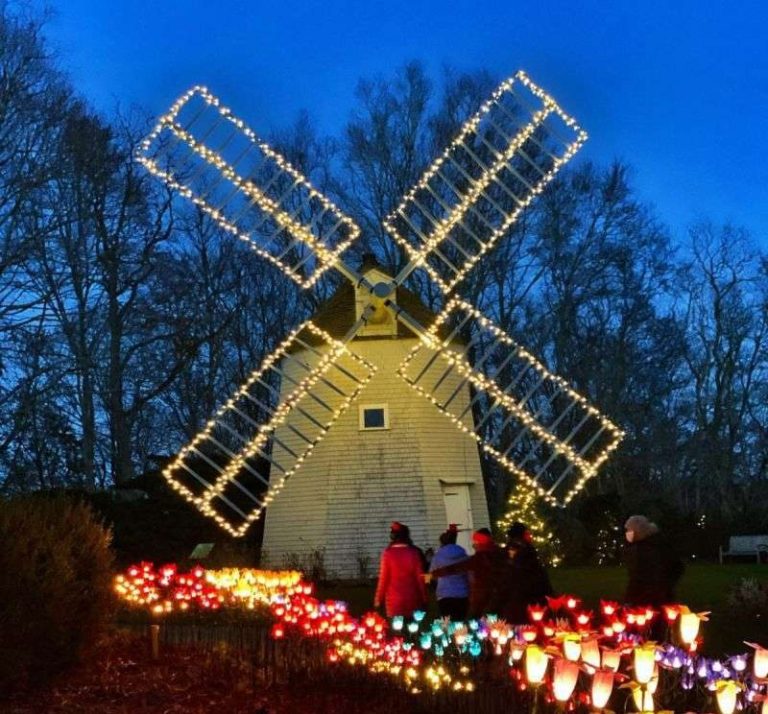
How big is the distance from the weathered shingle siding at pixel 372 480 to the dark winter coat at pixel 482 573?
9.59 metres

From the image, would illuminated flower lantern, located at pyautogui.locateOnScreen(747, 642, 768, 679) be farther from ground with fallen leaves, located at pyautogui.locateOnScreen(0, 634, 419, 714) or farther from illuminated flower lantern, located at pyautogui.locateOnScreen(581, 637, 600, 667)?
ground with fallen leaves, located at pyautogui.locateOnScreen(0, 634, 419, 714)

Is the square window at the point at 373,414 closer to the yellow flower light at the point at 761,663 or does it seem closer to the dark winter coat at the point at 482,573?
the dark winter coat at the point at 482,573

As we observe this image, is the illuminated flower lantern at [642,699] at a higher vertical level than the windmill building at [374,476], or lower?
lower

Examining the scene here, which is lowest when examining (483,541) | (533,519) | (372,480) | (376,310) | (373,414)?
(483,541)

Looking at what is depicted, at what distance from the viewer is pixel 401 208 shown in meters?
20.0

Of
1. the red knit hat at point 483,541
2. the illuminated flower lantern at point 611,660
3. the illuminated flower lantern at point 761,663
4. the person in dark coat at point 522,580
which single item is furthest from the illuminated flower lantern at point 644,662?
the red knit hat at point 483,541

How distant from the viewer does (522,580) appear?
34.6 ft

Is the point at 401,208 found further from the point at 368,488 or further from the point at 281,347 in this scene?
the point at 368,488

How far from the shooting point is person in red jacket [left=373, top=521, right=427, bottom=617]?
11617mm

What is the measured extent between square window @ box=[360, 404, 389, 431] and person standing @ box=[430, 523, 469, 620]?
9.60m

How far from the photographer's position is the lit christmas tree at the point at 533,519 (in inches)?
1013

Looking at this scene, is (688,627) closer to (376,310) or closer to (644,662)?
(644,662)

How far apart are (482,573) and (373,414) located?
1071 centimetres

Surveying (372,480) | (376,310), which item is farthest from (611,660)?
(372,480)
